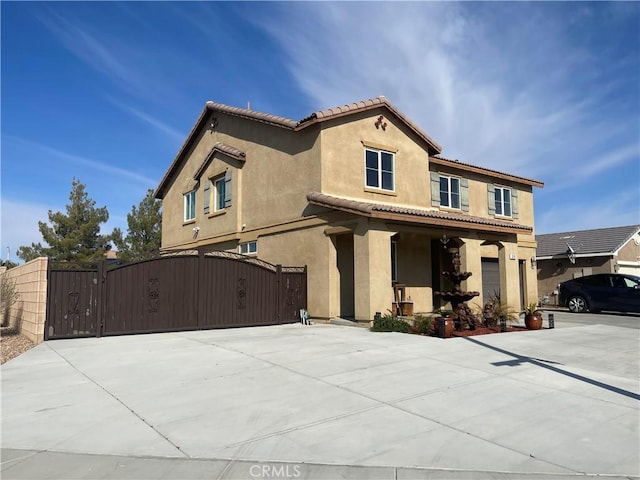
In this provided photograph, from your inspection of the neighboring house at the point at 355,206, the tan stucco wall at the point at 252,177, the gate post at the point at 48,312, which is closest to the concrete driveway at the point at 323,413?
the gate post at the point at 48,312

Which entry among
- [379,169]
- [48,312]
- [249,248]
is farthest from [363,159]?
[48,312]

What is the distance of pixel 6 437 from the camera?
15.3ft

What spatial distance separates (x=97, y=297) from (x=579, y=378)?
1080 centimetres

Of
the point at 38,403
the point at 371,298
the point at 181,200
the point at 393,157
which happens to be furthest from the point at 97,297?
the point at 181,200

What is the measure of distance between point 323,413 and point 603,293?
18.6 m

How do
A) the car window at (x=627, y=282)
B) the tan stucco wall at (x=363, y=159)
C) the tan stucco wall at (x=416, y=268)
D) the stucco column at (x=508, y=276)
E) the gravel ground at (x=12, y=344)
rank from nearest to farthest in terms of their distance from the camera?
the gravel ground at (x=12, y=344) → the tan stucco wall at (x=363, y=159) → the tan stucco wall at (x=416, y=268) → the stucco column at (x=508, y=276) → the car window at (x=627, y=282)

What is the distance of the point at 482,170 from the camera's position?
66.9ft

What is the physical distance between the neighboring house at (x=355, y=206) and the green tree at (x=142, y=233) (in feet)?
44.2

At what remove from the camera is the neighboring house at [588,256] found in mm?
25453

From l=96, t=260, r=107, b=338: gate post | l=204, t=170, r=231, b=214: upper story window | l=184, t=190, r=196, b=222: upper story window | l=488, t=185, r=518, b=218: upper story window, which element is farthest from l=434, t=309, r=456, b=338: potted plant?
l=184, t=190, r=196, b=222: upper story window

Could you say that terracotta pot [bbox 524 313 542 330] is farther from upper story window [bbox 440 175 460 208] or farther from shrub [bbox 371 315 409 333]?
upper story window [bbox 440 175 460 208]

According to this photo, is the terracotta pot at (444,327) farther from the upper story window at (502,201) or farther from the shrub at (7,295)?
the shrub at (7,295)

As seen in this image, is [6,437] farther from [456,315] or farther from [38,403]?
[456,315]

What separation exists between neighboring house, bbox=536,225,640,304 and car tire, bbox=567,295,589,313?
5432 mm
